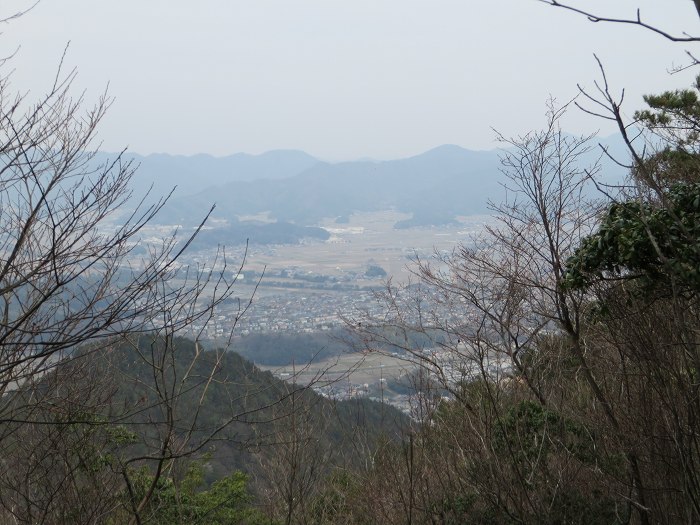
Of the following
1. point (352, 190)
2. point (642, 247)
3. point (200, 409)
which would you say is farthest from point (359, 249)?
point (642, 247)

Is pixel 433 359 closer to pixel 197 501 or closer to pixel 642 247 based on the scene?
pixel 197 501

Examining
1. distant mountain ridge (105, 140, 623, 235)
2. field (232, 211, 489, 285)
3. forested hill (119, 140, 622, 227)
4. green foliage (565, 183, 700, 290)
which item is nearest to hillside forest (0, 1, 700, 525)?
green foliage (565, 183, 700, 290)

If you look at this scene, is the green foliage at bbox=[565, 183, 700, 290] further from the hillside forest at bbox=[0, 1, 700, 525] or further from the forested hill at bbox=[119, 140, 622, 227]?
the forested hill at bbox=[119, 140, 622, 227]

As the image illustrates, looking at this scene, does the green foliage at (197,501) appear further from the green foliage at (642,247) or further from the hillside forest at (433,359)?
the green foliage at (642,247)

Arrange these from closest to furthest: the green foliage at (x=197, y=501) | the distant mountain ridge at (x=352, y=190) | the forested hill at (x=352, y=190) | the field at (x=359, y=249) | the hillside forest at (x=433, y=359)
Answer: the hillside forest at (x=433, y=359) < the green foliage at (x=197, y=501) < the field at (x=359, y=249) < the distant mountain ridge at (x=352, y=190) < the forested hill at (x=352, y=190)

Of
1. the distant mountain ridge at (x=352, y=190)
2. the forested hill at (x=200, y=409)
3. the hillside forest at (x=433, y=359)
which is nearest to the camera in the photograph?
the hillside forest at (x=433, y=359)

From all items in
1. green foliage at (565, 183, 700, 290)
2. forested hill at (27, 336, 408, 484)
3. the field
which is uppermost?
green foliage at (565, 183, 700, 290)

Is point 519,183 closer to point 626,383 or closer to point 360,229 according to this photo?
point 626,383

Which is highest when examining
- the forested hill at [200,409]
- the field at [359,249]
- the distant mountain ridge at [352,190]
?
the distant mountain ridge at [352,190]

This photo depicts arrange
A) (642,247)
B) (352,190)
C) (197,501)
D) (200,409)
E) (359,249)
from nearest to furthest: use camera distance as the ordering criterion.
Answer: (642,247) < (197,501) < (200,409) < (359,249) < (352,190)

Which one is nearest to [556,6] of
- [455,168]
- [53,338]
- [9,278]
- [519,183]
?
[53,338]

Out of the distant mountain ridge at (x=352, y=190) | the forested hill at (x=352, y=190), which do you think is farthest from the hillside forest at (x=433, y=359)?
the forested hill at (x=352, y=190)
